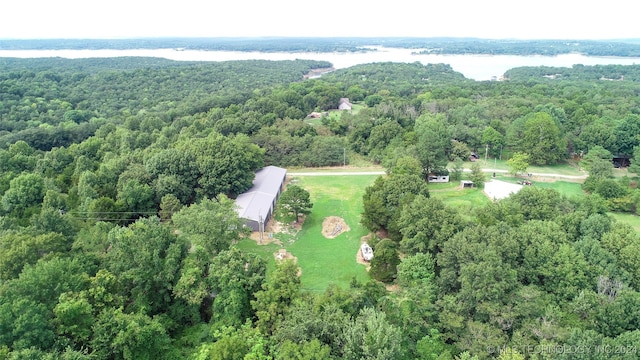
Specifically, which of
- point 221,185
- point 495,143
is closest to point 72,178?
point 221,185

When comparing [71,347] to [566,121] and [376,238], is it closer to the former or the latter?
[376,238]

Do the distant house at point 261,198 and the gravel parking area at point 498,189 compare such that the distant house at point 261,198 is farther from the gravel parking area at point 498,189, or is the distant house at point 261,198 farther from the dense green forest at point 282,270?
the gravel parking area at point 498,189

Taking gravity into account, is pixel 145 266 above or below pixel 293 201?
above

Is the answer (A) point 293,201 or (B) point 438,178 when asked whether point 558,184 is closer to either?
(B) point 438,178

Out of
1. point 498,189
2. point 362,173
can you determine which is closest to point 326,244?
point 362,173

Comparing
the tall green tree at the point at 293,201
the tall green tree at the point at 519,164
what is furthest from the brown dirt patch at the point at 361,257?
the tall green tree at the point at 519,164

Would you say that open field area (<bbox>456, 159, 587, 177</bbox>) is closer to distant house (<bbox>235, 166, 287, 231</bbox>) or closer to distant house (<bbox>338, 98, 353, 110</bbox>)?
distant house (<bbox>235, 166, 287, 231</bbox>)
